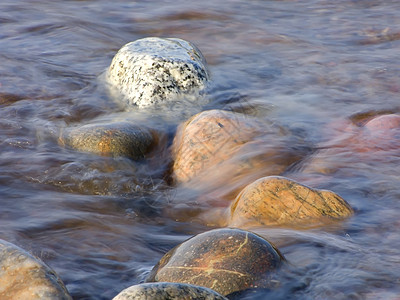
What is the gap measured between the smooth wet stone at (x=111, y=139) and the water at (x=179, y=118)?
109 mm

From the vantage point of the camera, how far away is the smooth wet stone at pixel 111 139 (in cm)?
571

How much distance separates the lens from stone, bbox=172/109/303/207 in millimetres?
5324

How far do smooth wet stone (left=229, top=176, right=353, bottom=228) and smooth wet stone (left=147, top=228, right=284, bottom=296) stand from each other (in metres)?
0.73

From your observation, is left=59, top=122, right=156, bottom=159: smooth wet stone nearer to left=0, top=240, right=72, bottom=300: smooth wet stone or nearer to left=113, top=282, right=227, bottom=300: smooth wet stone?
left=0, top=240, right=72, bottom=300: smooth wet stone

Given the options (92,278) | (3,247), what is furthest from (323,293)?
(3,247)

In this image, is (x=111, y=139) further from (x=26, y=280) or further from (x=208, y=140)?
(x=26, y=280)

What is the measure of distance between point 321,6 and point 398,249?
281 inches

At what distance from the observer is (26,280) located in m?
3.20

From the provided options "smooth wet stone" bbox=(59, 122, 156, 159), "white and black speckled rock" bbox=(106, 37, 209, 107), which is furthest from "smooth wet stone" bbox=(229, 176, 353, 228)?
"white and black speckled rock" bbox=(106, 37, 209, 107)

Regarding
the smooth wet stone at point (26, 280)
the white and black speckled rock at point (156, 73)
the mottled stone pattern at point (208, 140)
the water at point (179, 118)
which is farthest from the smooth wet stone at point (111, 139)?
the smooth wet stone at point (26, 280)

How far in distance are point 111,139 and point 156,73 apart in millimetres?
1580

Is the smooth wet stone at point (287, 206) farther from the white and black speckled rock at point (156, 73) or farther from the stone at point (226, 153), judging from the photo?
the white and black speckled rock at point (156, 73)

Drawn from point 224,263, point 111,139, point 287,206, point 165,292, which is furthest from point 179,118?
point 165,292

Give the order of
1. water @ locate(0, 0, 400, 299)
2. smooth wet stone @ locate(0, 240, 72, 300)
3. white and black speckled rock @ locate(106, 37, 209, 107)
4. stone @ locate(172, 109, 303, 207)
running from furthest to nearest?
white and black speckled rock @ locate(106, 37, 209, 107)
stone @ locate(172, 109, 303, 207)
water @ locate(0, 0, 400, 299)
smooth wet stone @ locate(0, 240, 72, 300)
